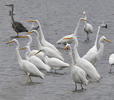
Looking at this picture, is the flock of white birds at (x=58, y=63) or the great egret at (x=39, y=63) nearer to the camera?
the flock of white birds at (x=58, y=63)

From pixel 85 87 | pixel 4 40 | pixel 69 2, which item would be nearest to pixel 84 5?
pixel 69 2

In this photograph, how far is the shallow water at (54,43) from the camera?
1609 cm

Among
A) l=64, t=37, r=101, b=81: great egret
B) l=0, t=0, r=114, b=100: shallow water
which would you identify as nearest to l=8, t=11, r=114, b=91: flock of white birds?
l=64, t=37, r=101, b=81: great egret

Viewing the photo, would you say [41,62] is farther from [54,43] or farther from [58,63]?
[54,43]

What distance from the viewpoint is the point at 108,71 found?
19.2 meters

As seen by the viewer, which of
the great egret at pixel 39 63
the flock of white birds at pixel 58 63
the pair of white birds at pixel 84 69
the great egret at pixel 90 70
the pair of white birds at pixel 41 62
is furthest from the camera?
the great egret at pixel 39 63

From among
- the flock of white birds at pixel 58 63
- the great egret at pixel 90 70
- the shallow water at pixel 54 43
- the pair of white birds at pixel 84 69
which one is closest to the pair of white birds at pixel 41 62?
the flock of white birds at pixel 58 63

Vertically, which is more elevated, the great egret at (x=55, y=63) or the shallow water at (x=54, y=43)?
the great egret at (x=55, y=63)

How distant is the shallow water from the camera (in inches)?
634

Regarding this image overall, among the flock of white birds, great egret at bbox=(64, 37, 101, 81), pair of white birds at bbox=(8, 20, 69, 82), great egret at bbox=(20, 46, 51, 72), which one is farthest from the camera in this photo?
great egret at bbox=(20, 46, 51, 72)

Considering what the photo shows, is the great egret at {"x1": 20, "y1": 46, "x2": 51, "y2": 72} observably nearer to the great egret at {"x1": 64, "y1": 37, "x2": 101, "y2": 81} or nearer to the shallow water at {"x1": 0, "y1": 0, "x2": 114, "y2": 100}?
the shallow water at {"x1": 0, "y1": 0, "x2": 114, "y2": 100}

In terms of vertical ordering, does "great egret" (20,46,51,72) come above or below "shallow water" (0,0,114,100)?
above

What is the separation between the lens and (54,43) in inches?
1016

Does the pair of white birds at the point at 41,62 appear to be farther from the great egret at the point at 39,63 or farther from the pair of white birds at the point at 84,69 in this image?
the pair of white birds at the point at 84,69
